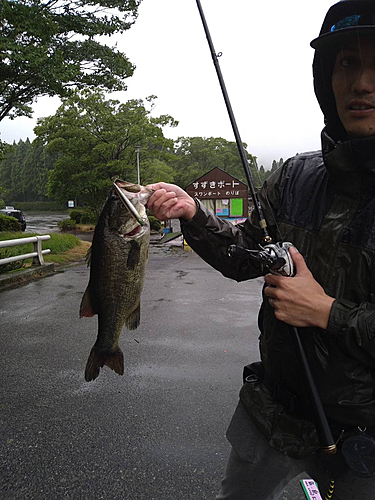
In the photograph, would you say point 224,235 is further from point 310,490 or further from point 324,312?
point 310,490

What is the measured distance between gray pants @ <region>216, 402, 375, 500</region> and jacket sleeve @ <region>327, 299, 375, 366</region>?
1.79ft

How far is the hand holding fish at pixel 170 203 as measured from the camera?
71.3 inches

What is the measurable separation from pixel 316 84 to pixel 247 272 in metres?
0.96

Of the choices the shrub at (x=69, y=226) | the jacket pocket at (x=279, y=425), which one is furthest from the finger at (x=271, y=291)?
the shrub at (x=69, y=226)

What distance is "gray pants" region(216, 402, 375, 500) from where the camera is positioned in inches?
67.1

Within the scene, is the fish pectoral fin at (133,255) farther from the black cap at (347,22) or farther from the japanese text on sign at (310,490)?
the japanese text on sign at (310,490)

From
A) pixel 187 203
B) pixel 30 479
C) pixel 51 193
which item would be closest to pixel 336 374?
pixel 187 203

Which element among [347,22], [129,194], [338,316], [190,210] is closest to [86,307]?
[129,194]

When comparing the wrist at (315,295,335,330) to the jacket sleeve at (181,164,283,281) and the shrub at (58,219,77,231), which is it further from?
the shrub at (58,219,77,231)

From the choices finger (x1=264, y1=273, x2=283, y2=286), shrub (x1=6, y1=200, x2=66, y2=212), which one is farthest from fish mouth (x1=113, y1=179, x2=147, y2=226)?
shrub (x1=6, y1=200, x2=66, y2=212)

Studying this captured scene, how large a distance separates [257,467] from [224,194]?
1509cm

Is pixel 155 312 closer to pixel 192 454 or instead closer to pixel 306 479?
pixel 192 454

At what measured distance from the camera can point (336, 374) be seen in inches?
60.1

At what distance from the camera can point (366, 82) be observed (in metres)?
1.50
